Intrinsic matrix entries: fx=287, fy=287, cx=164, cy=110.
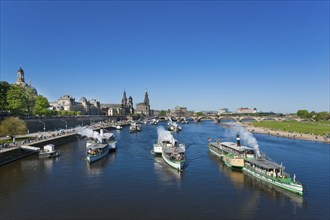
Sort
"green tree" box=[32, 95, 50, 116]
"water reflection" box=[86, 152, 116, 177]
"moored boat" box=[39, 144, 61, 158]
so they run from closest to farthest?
"water reflection" box=[86, 152, 116, 177]
"moored boat" box=[39, 144, 61, 158]
"green tree" box=[32, 95, 50, 116]

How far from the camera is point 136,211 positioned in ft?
115

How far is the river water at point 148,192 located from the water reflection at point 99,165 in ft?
0.61

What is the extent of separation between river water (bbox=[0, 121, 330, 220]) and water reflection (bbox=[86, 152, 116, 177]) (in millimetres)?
185

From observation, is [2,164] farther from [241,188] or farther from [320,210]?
[320,210]

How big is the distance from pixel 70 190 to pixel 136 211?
1373 cm

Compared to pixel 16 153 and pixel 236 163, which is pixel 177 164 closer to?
pixel 236 163

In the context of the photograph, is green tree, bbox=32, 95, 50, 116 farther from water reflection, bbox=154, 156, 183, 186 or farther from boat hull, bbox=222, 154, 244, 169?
boat hull, bbox=222, 154, 244, 169

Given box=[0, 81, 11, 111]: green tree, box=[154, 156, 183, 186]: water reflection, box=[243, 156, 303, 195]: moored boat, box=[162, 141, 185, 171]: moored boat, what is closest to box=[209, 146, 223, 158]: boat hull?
box=[162, 141, 185, 171]: moored boat

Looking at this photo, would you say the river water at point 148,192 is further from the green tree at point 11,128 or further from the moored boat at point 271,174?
the green tree at point 11,128

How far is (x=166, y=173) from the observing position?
55344 millimetres

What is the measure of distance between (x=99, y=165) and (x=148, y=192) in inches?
946

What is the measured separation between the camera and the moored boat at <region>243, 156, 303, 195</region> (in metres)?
42.8

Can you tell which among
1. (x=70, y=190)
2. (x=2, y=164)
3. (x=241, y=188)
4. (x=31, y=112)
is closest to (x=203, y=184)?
(x=241, y=188)

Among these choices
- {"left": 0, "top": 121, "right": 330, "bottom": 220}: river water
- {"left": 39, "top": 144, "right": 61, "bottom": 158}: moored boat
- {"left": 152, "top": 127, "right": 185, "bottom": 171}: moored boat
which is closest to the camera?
{"left": 0, "top": 121, "right": 330, "bottom": 220}: river water
